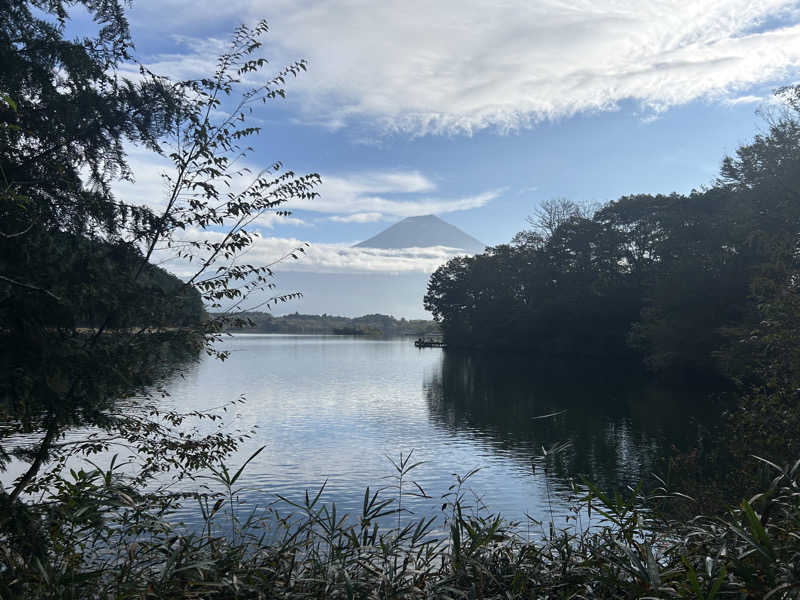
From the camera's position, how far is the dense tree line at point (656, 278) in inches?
1027

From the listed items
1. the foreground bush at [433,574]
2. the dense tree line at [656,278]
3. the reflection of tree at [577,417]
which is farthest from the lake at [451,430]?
the dense tree line at [656,278]

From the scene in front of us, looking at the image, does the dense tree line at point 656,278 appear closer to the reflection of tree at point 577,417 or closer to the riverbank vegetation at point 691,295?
the riverbank vegetation at point 691,295

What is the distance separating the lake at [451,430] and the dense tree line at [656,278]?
415cm

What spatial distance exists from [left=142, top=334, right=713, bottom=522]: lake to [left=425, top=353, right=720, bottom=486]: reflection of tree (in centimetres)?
6

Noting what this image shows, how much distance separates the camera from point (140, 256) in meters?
7.43

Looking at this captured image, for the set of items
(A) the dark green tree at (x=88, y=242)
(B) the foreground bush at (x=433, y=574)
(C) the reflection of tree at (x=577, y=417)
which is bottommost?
(C) the reflection of tree at (x=577, y=417)

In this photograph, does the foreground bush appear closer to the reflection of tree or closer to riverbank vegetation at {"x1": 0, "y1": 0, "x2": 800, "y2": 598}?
riverbank vegetation at {"x1": 0, "y1": 0, "x2": 800, "y2": 598}

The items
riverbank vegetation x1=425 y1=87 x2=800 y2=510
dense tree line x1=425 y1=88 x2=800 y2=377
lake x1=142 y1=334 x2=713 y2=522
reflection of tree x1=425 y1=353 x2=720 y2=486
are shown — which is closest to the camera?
riverbank vegetation x1=425 y1=87 x2=800 y2=510

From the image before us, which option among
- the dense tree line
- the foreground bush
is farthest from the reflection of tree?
the foreground bush

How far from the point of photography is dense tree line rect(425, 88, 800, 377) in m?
26.1

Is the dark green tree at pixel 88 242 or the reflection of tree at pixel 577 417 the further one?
the reflection of tree at pixel 577 417

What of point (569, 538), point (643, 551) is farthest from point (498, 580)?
point (643, 551)

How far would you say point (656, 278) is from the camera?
44906 millimetres

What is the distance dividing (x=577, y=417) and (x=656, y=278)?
2226 centimetres
